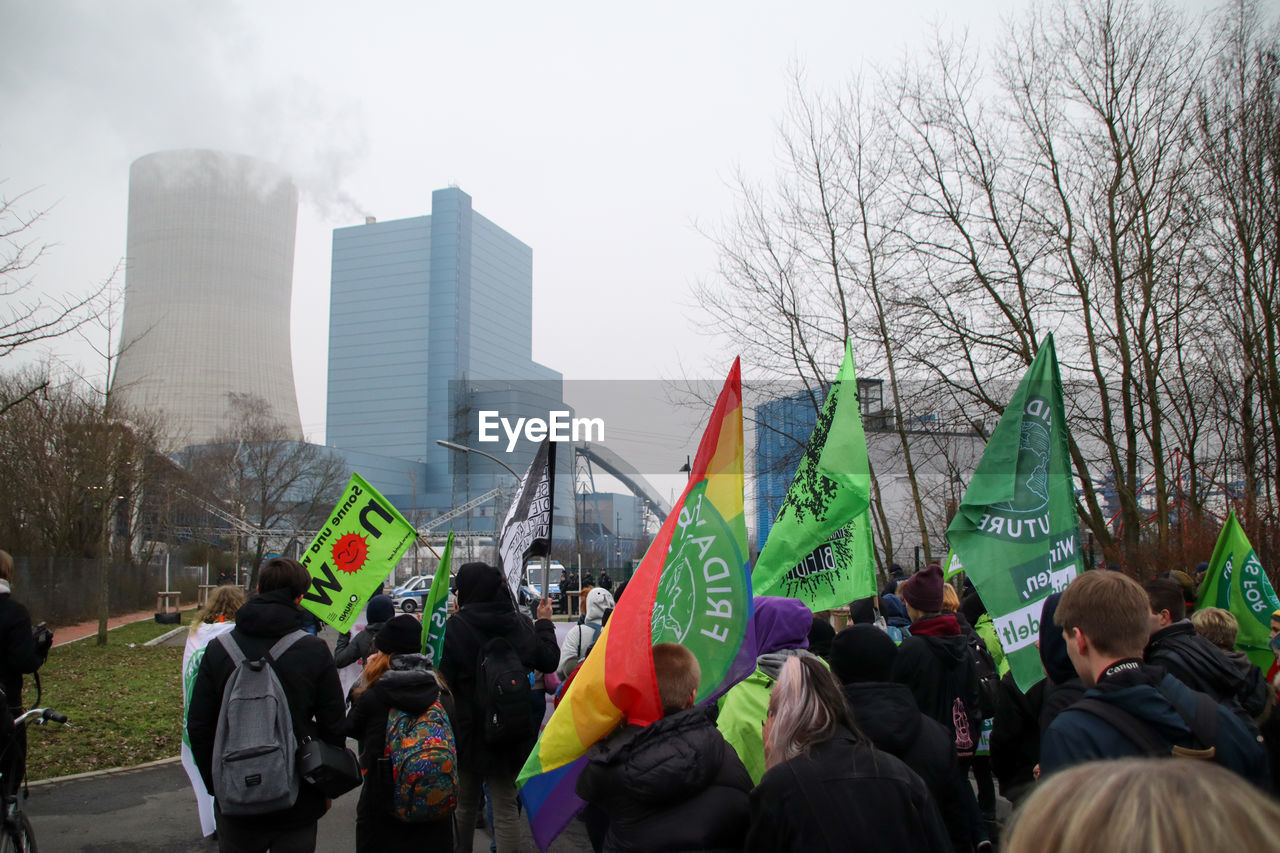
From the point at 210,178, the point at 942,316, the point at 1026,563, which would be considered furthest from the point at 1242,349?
the point at 210,178

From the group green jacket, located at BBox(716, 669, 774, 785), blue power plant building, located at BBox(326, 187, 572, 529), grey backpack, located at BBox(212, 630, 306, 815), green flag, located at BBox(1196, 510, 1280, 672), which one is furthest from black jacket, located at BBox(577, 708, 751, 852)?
blue power plant building, located at BBox(326, 187, 572, 529)

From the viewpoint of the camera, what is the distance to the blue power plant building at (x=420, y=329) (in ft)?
465

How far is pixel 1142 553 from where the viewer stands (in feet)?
43.9

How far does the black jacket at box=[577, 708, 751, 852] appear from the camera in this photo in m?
2.73

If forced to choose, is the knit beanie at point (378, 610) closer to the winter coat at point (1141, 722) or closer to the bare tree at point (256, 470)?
the winter coat at point (1141, 722)

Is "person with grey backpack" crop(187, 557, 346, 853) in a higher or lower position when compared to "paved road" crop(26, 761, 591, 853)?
higher

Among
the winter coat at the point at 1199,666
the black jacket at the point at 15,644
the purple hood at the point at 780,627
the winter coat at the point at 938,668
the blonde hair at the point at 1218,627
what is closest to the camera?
the winter coat at the point at 1199,666

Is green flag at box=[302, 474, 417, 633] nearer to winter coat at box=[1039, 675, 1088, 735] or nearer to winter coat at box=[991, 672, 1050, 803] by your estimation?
winter coat at box=[991, 672, 1050, 803]

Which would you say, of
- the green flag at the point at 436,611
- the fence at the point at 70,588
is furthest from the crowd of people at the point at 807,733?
the fence at the point at 70,588

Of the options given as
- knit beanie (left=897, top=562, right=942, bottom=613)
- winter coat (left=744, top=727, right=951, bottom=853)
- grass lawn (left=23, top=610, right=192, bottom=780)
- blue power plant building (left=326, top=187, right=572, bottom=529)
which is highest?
blue power plant building (left=326, top=187, right=572, bottom=529)

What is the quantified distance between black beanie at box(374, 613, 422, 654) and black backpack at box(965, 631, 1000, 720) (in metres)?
3.04

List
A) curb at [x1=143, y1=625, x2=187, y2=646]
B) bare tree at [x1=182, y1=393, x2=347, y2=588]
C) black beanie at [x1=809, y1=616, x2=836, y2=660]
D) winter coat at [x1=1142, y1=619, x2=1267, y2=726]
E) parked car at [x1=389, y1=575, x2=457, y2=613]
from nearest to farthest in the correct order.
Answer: winter coat at [x1=1142, y1=619, x2=1267, y2=726], black beanie at [x1=809, y1=616, x2=836, y2=660], curb at [x1=143, y1=625, x2=187, y2=646], parked car at [x1=389, y1=575, x2=457, y2=613], bare tree at [x1=182, y1=393, x2=347, y2=588]

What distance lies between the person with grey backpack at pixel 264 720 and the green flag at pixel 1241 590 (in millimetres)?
5774

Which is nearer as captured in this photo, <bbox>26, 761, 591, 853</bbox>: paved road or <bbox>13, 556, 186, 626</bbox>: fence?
<bbox>26, 761, 591, 853</bbox>: paved road
